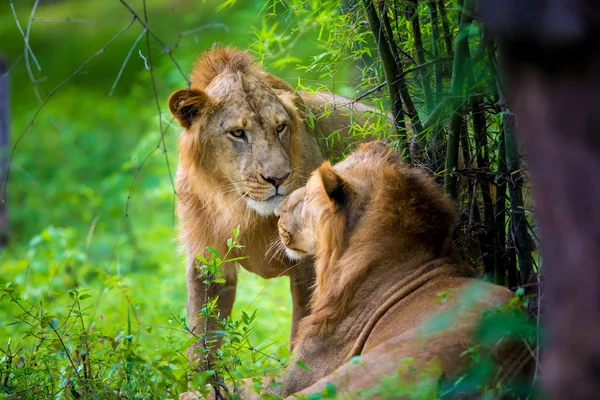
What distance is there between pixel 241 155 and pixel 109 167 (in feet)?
27.2

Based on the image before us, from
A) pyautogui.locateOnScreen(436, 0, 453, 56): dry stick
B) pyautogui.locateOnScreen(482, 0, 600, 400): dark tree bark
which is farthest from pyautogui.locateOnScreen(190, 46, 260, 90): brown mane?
pyautogui.locateOnScreen(482, 0, 600, 400): dark tree bark

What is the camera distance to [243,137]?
4.02m

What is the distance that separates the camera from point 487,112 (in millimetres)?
3752

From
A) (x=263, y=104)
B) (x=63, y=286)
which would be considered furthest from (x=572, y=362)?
(x=63, y=286)

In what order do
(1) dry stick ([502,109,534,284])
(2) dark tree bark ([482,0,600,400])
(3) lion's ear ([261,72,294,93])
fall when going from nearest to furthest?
(2) dark tree bark ([482,0,600,400]), (1) dry stick ([502,109,534,284]), (3) lion's ear ([261,72,294,93])

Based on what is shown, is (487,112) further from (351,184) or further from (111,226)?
(111,226)

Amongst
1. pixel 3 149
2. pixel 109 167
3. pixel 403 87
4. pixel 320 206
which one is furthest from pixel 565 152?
pixel 109 167

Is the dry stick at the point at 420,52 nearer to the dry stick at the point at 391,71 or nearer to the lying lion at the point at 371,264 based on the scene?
the dry stick at the point at 391,71

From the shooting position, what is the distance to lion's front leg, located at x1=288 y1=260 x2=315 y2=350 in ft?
14.0

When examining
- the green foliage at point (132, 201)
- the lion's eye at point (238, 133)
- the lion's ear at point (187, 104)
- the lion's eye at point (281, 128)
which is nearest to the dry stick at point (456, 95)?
the green foliage at point (132, 201)

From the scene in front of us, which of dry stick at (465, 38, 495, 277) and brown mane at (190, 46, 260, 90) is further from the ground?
brown mane at (190, 46, 260, 90)

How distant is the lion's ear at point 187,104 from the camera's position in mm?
3992

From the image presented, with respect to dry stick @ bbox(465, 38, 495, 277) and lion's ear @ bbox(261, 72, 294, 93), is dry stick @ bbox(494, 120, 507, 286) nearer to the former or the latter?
dry stick @ bbox(465, 38, 495, 277)

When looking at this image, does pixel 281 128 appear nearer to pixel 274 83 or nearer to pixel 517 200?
pixel 274 83
